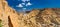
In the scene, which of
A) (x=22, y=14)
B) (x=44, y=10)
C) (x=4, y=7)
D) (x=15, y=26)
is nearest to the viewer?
(x=4, y=7)

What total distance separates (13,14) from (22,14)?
480 mm

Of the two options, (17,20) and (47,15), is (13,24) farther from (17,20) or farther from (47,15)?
(47,15)

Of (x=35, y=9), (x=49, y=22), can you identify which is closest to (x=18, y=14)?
(x=35, y=9)

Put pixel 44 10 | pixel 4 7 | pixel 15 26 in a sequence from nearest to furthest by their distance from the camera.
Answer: pixel 4 7, pixel 15 26, pixel 44 10

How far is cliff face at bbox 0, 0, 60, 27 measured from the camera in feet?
21.3

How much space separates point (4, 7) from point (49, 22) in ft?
6.72

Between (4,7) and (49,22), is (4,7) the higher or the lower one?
the higher one

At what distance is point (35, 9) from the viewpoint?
7.52 meters

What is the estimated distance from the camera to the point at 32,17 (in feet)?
25.1

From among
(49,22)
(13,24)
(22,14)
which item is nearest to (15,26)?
(13,24)

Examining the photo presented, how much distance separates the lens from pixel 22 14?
24.2 ft

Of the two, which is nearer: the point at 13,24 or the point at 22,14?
the point at 13,24

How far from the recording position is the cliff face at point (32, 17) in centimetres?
649

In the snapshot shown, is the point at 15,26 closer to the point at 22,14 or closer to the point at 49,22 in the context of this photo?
the point at 22,14
